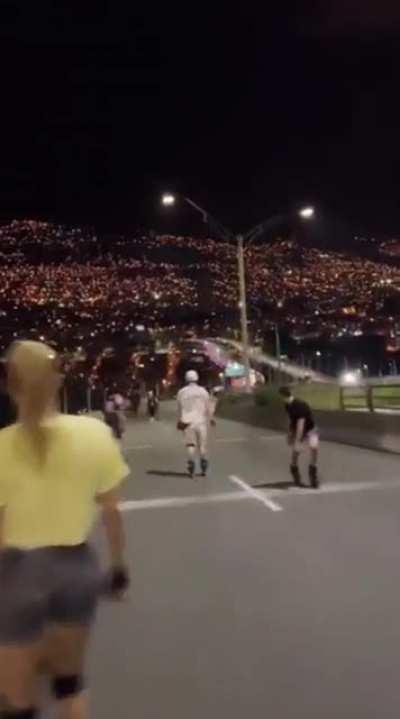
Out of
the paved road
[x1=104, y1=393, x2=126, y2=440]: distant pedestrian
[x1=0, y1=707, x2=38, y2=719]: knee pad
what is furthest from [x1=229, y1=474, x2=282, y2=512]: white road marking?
[x1=104, y1=393, x2=126, y2=440]: distant pedestrian

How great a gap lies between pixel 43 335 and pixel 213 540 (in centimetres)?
6148

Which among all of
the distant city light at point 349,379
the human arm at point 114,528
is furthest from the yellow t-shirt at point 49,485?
the distant city light at point 349,379

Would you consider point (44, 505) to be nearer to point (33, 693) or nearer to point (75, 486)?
point (75, 486)

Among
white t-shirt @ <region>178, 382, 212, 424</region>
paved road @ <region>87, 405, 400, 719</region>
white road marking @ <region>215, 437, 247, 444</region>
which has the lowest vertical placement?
paved road @ <region>87, 405, 400, 719</region>

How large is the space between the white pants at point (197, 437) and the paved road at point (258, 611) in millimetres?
2725

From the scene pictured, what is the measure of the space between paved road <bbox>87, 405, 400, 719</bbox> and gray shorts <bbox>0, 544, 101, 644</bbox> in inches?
67.3

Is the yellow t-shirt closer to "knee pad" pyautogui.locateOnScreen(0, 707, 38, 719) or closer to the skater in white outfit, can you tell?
"knee pad" pyautogui.locateOnScreen(0, 707, 38, 719)

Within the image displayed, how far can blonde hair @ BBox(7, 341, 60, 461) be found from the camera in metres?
3.89

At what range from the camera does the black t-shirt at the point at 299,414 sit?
50.8ft

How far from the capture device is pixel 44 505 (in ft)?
12.7

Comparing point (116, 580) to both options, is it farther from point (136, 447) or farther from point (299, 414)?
point (136, 447)

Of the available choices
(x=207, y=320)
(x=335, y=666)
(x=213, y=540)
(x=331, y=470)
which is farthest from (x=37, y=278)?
(x=335, y=666)

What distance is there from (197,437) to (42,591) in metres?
14.7

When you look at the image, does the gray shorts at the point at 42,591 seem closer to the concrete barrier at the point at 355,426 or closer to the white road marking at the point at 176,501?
the white road marking at the point at 176,501
